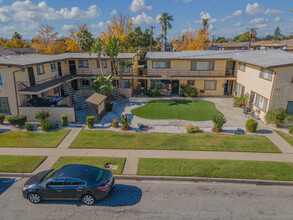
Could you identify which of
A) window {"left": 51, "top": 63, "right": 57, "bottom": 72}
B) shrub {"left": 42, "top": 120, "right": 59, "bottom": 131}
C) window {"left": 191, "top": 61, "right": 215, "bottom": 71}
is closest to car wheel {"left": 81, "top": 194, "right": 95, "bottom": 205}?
shrub {"left": 42, "top": 120, "right": 59, "bottom": 131}

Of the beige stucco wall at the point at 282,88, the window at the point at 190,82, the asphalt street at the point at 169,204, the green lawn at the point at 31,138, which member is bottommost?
the asphalt street at the point at 169,204

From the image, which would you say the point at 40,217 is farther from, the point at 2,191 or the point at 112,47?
the point at 112,47

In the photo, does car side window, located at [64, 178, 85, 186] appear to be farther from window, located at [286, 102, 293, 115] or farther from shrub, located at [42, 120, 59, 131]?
window, located at [286, 102, 293, 115]

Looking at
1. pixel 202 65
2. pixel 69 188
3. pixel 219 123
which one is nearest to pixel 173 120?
pixel 219 123

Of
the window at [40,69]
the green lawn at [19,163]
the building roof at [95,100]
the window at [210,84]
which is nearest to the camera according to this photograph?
the green lawn at [19,163]

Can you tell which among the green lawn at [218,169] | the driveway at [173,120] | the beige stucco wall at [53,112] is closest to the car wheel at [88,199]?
the green lawn at [218,169]

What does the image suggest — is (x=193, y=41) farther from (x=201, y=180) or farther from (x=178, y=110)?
(x=201, y=180)

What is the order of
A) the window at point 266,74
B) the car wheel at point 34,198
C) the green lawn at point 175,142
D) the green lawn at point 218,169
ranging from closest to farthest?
the car wheel at point 34,198 < the green lawn at point 218,169 < the green lawn at point 175,142 < the window at point 266,74

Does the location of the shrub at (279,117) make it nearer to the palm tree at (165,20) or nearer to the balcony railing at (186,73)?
the balcony railing at (186,73)
